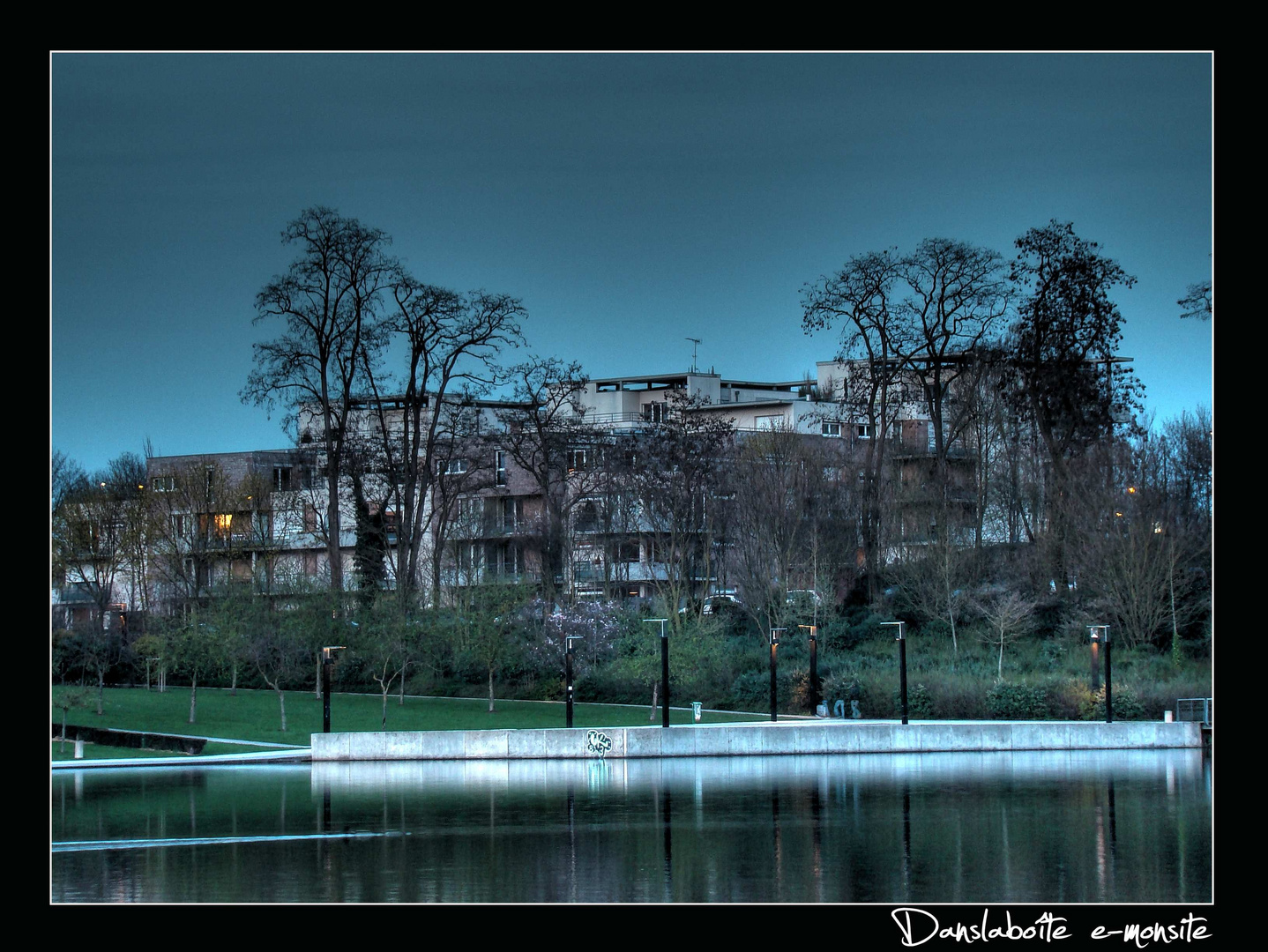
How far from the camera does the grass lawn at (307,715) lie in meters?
41.4

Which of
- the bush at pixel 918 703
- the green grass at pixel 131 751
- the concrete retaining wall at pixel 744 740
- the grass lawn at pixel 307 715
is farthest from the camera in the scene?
→ the bush at pixel 918 703

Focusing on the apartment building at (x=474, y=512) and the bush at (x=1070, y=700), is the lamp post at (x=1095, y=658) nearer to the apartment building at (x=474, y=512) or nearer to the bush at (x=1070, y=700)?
the bush at (x=1070, y=700)

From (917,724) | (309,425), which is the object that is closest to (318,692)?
(309,425)

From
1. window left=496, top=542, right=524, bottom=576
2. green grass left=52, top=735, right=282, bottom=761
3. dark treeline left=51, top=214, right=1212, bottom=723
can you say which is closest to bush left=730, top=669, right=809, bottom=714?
dark treeline left=51, top=214, right=1212, bottom=723

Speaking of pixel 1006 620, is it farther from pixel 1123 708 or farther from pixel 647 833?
pixel 647 833

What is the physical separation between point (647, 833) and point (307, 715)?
24711 millimetres

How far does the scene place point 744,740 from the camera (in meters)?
36.1

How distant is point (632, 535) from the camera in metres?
57.2

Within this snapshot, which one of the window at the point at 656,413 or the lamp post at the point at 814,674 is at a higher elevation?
the window at the point at 656,413

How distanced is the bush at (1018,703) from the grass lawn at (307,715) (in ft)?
21.8

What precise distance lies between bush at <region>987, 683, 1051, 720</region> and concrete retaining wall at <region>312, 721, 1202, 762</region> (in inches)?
139

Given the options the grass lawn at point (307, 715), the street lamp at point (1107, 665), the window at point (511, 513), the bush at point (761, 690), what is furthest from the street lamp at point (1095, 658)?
the window at point (511, 513)

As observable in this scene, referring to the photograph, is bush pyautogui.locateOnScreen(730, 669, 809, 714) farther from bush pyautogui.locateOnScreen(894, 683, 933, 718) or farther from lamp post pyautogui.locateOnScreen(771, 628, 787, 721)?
lamp post pyautogui.locateOnScreen(771, 628, 787, 721)
